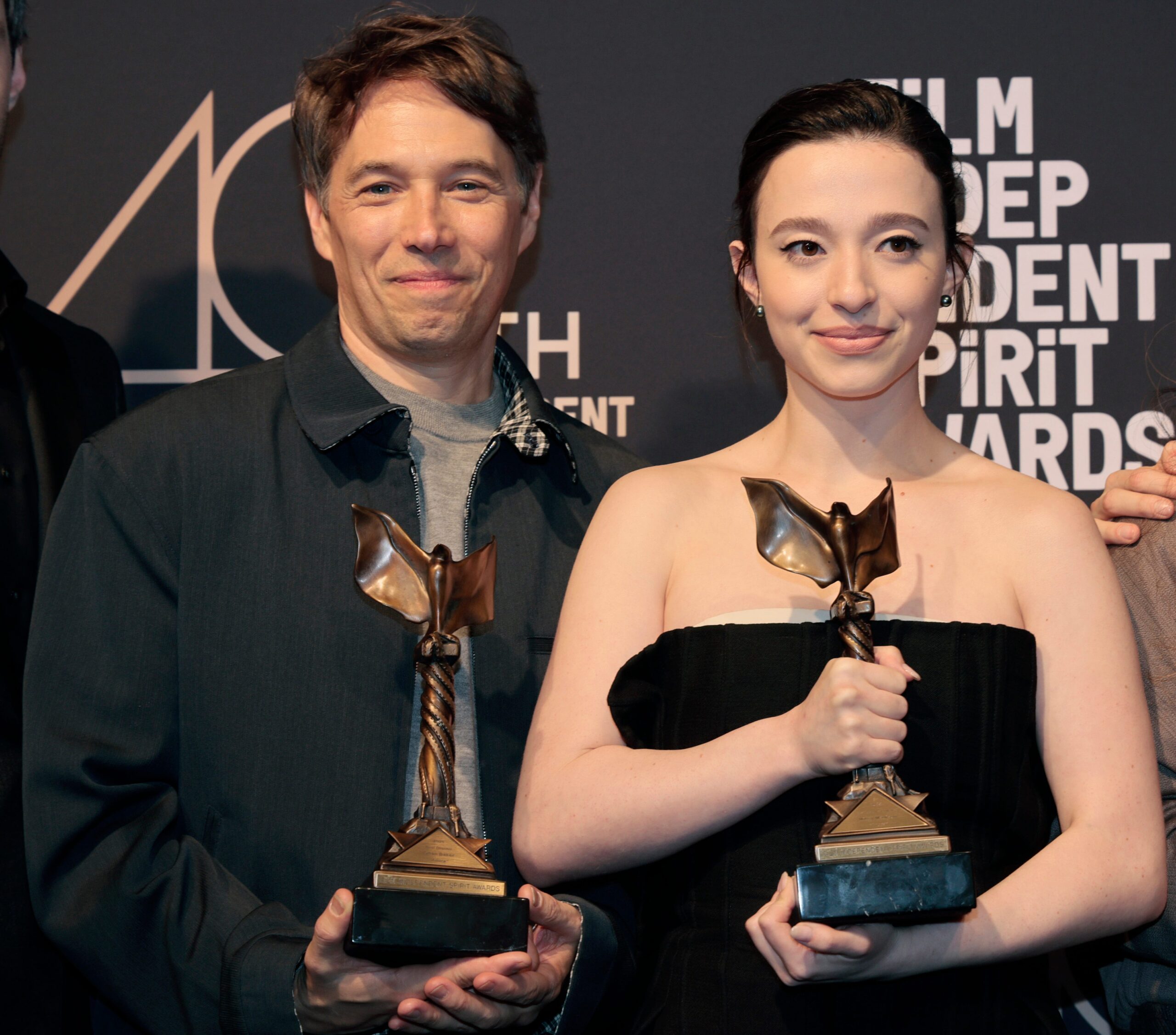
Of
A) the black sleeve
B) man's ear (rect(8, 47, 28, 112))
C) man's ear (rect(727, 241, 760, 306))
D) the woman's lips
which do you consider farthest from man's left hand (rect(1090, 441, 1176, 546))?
man's ear (rect(8, 47, 28, 112))

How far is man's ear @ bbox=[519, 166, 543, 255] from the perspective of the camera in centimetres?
248

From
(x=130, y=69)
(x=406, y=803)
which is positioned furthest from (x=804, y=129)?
(x=130, y=69)

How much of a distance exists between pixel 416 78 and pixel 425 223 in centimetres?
28

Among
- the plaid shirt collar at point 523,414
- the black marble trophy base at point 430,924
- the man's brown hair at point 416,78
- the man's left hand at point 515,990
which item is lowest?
the man's left hand at point 515,990

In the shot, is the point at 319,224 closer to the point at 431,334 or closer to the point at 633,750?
the point at 431,334

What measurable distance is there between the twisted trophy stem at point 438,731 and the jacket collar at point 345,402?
55cm

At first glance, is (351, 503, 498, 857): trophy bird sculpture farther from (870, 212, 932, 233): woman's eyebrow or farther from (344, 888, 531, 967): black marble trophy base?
(870, 212, 932, 233): woman's eyebrow

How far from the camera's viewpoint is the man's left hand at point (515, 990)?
1737 mm

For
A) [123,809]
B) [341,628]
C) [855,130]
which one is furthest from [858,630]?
[123,809]

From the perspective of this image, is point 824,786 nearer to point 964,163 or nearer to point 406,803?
point 406,803

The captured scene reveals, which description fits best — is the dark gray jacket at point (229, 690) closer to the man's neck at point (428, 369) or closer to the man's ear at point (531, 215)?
the man's neck at point (428, 369)

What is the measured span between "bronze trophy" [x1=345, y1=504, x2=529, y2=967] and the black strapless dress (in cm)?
24

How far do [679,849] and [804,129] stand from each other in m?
1.02

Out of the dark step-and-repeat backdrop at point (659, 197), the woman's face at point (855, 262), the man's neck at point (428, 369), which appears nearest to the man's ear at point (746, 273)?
the woman's face at point (855, 262)
